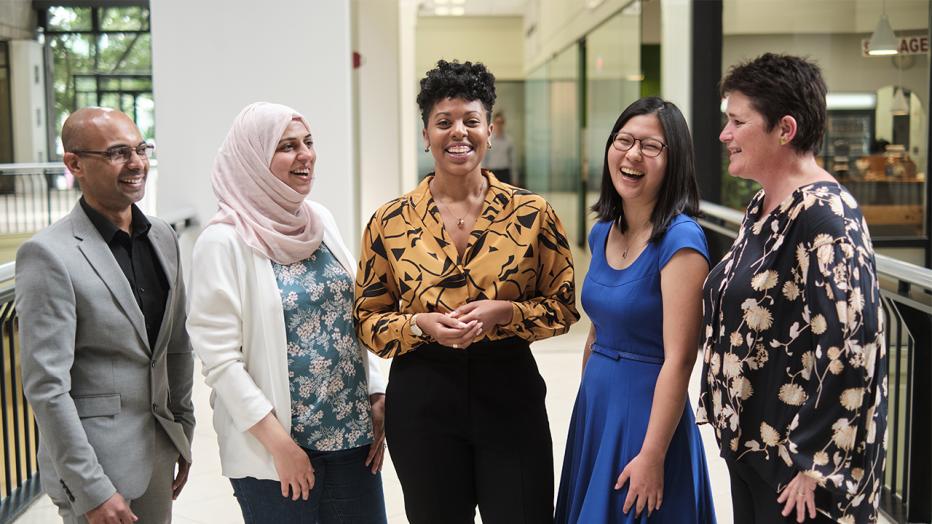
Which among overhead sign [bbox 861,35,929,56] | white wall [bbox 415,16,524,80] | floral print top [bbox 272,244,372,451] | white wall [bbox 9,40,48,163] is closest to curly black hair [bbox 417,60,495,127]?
floral print top [bbox 272,244,372,451]

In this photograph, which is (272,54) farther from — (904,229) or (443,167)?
(904,229)

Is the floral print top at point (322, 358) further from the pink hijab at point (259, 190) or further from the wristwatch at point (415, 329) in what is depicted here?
the wristwatch at point (415, 329)

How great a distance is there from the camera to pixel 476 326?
83.4 inches

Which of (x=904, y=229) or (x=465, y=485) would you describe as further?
(x=904, y=229)

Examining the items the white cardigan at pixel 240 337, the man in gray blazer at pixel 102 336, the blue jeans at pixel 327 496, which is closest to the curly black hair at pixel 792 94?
the white cardigan at pixel 240 337

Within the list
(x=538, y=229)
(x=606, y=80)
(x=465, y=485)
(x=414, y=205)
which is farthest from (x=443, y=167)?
(x=606, y=80)

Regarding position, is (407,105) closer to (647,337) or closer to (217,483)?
(217,483)

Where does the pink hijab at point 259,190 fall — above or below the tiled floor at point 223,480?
above

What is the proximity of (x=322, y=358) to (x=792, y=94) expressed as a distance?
122 centimetres

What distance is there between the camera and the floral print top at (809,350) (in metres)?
1.75

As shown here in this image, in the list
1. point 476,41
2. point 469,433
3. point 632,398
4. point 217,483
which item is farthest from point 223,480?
point 476,41

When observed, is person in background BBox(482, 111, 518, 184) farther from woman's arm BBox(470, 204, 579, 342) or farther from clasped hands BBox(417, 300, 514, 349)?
clasped hands BBox(417, 300, 514, 349)

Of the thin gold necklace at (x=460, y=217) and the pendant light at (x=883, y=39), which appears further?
the pendant light at (x=883, y=39)

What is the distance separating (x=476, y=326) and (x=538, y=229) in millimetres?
319
